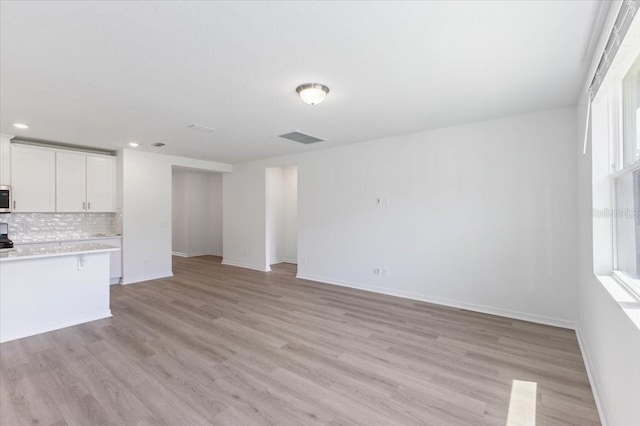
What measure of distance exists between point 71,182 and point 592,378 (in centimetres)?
759

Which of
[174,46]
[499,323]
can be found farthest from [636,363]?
[174,46]

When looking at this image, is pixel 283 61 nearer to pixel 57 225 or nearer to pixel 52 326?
pixel 52 326

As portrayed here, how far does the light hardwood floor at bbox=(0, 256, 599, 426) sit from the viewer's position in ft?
6.66

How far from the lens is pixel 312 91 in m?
2.81

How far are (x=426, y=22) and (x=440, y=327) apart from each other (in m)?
3.16

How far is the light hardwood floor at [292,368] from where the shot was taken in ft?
6.66

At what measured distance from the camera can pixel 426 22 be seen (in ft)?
6.19

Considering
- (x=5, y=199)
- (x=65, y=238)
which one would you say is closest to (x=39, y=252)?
(x=65, y=238)

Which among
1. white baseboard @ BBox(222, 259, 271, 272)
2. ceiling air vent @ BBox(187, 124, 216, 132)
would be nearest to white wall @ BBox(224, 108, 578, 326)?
white baseboard @ BBox(222, 259, 271, 272)

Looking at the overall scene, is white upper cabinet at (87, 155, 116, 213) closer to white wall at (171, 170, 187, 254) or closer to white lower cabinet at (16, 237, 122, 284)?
white lower cabinet at (16, 237, 122, 284)

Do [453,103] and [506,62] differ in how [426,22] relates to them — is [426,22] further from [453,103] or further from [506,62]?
[453,103]

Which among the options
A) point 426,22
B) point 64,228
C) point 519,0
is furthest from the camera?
point 64,228

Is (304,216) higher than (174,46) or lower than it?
lower

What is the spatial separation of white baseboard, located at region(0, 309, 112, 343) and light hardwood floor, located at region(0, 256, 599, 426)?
124 millimetres
